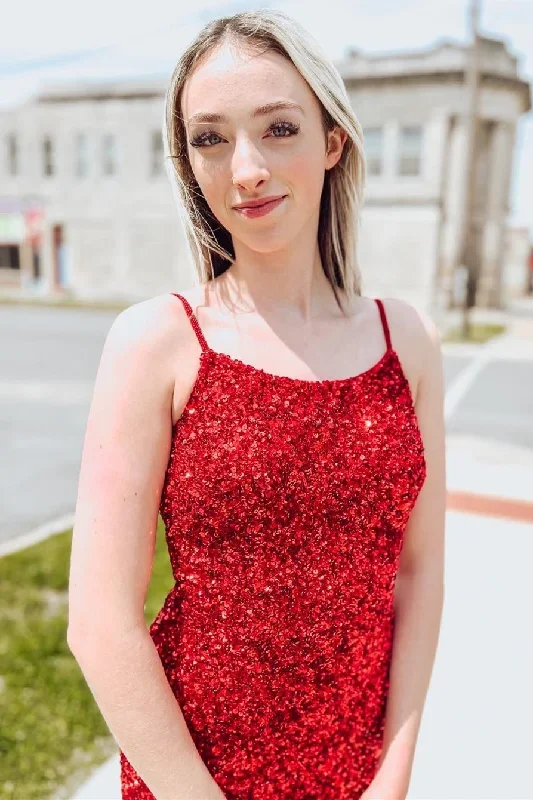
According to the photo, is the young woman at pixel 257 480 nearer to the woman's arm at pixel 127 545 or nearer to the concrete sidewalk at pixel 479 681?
the woman's arm at pixel 127 545

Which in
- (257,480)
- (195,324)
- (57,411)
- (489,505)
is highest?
(195,324)

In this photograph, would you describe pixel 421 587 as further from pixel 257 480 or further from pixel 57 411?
pixel 57 411

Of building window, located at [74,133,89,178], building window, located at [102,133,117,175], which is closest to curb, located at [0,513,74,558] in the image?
building window, located at [102,133,117,175]

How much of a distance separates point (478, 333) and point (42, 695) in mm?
16733

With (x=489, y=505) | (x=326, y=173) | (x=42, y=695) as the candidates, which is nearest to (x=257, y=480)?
(x=326, y=173)

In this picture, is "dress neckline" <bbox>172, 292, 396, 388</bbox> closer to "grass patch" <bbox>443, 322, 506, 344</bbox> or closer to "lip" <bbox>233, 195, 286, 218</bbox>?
"lip" <bbox>233, 195, 286, 218</bbox>

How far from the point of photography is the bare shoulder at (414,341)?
132 centimetres

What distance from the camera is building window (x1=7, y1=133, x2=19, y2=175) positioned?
27.5 metres

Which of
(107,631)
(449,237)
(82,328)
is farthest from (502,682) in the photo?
(449,237)

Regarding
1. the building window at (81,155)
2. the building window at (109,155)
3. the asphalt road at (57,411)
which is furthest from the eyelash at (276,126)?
the building window at (81,155)

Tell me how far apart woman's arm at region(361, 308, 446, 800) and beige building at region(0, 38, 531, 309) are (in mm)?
19524

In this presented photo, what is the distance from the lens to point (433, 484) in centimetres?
137

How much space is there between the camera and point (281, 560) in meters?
1.12

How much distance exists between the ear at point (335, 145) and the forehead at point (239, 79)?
163mm
